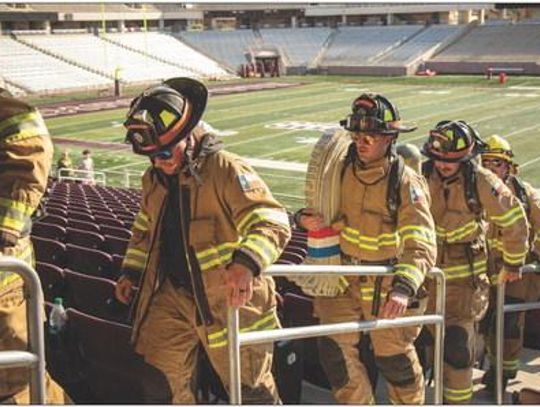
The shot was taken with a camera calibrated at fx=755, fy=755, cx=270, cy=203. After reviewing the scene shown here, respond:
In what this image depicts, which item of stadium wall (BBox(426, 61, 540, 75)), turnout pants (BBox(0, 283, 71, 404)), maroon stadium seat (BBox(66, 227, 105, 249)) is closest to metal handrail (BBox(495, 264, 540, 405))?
turnout pants (BBox(0, 283, 71, 404))

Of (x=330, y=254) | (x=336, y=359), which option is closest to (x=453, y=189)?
(x=330, y=254)

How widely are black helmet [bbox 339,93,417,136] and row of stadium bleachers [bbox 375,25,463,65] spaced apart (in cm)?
5118

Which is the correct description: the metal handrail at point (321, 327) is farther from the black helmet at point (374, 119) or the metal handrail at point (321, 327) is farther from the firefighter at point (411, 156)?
the firefighter at point (411, 156)

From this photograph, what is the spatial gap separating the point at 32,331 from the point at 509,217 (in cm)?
311

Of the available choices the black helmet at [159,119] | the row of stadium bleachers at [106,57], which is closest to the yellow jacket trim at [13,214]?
the black helmet at [159,119]

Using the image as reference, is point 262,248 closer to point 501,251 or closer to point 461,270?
point 461,270

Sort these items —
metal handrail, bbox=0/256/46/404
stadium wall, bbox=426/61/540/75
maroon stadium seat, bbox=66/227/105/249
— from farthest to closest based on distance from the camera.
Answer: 1. stadium wall, bbox=426/61/540/75
2. maroon stadium seat, bbox=66/227/105/249
3. metal handrail, bbox=0/256/46/404

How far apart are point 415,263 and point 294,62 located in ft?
188

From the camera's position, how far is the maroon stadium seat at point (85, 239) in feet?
20.9

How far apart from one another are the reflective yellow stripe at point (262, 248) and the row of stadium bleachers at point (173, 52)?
50430 mm

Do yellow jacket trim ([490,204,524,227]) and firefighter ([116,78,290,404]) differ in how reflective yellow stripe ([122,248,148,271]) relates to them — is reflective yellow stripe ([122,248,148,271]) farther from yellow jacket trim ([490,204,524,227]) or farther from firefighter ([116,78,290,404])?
yellow jacket trim ([490,204,524,227])

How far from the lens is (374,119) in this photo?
13.1 ft

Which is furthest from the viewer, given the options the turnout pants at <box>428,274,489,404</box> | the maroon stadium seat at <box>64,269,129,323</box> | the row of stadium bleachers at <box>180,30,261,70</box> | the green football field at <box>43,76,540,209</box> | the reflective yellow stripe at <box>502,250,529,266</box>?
the row of stadium bleachers at <box>180,30,261,70</box>

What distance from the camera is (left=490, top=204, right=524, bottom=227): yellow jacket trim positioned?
4539 millimetres
